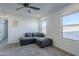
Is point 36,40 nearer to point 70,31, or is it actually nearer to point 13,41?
point 13,41

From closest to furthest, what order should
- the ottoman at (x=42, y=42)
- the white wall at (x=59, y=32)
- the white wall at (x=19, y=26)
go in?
the white wall at (x=59, y=32) → the white wall at (x=19, y=26) → the ottoman at (x=42, y=42)

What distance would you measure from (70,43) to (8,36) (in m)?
2.67

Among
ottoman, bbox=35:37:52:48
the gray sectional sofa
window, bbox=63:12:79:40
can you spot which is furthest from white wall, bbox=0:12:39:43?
window, bbox=63:12:79:40

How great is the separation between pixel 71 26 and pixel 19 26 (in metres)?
2.26

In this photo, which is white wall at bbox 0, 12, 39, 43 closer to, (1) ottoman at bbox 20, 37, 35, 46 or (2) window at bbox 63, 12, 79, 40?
(1) ottoman at bbox 20, 37, 35, 46

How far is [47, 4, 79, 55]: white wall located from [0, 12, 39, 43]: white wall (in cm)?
103

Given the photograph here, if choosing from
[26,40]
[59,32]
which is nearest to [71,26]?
[59,32]

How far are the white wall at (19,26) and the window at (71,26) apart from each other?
1278 mm

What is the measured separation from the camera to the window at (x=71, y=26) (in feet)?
10.9

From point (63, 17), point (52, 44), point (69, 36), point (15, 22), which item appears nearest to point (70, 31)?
point (69, 36)

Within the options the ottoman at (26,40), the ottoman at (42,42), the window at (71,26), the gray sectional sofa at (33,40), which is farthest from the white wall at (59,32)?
the ottoman at (26,40)

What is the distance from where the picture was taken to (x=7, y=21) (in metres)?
4.00

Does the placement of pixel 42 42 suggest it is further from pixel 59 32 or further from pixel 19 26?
pixel 19 26

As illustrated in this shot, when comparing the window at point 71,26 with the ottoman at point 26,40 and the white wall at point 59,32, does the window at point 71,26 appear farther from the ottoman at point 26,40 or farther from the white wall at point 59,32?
the ottoman at point 26,40
